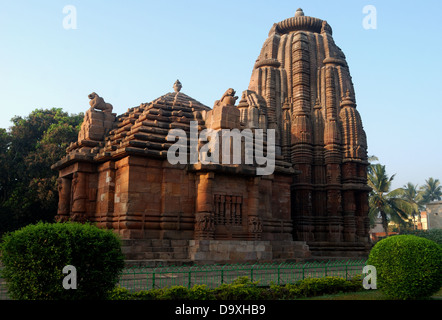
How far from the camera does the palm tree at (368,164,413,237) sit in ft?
136

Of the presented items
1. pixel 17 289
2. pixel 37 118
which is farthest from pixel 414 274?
pixel 37 118

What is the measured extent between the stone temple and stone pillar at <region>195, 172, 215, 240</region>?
0.04 meters

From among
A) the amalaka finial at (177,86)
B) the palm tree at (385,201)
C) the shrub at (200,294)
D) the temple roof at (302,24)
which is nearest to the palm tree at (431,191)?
the palm tree at (385,201)

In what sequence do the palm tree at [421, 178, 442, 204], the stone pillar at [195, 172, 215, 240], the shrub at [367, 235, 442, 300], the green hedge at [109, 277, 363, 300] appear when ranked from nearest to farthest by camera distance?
the green hedge at [109, 277, 363, 300], the shrub at [367, 235, 442, 300], the stone pillar at [195, 172, 215, 240], the palm tree at [421, 178, 442, 204]

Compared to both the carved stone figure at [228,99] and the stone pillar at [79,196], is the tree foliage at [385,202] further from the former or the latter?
the stone pillar at [79,196]

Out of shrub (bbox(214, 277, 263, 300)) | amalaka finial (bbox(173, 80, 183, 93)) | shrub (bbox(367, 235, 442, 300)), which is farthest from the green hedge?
amalaka finial (bbox(173, 80, 183, 93))

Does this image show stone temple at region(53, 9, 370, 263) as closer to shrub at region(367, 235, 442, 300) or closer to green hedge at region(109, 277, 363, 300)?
green hedge at region(109, 277, 363, 300)

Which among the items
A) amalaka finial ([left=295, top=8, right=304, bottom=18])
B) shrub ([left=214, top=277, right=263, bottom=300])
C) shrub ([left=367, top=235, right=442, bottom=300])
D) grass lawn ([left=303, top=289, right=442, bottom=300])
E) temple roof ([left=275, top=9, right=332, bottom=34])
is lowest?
grass lawn ([left=303, top=289, right=442, bottom=300])

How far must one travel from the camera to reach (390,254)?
948 cm

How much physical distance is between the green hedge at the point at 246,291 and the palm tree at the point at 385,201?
32989 mm

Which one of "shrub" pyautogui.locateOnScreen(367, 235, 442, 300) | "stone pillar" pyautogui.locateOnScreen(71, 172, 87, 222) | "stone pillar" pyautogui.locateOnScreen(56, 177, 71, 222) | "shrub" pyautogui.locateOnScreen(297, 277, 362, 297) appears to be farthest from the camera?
"stone pillar" pyautogui.locateOnScreen(56, 177, 71, 222)

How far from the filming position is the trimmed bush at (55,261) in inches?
276
